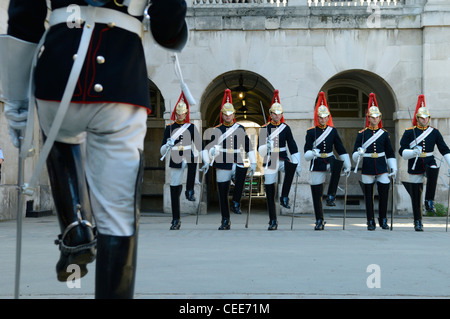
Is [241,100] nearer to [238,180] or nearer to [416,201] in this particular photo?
[238,180]

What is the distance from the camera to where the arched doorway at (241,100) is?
18.9m

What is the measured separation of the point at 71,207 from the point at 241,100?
22.5 meters

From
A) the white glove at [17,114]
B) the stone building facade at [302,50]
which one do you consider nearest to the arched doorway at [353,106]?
the stone building facade at [302,50]

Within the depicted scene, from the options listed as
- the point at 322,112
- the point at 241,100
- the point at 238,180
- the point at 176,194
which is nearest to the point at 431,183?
the point at 322,112

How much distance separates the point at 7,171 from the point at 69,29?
40.2ft

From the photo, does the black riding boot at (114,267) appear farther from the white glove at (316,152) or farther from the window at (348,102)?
the window at (348,102)

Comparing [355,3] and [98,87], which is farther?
[355,3]

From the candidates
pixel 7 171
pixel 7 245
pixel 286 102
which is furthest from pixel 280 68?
pixel 7 245

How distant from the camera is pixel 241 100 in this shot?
25.1 m

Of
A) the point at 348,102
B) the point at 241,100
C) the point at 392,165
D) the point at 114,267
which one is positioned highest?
the point at 241,100

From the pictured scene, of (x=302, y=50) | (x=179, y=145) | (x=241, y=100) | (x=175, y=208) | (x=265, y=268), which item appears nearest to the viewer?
(x=265, y=268)

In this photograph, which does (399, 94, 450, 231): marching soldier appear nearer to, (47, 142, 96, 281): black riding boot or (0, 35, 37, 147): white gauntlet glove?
(47, 142, 96, 281): black riding boot

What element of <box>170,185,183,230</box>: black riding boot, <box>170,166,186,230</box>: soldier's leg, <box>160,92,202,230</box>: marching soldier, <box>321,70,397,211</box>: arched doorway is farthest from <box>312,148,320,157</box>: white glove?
<box>321,70,397,211</box>: arched doorway
